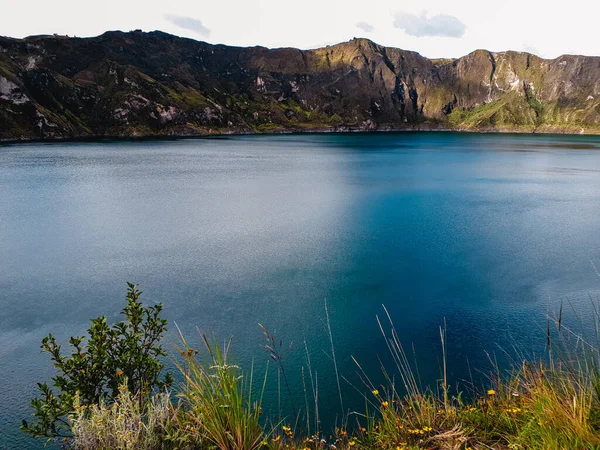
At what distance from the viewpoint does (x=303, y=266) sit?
85.7 feet

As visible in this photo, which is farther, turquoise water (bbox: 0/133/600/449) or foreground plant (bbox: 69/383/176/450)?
turquoise water (bbox: 0/133/600/449)

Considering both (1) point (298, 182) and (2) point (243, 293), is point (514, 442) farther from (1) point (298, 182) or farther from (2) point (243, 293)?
(1) point (298, 182)

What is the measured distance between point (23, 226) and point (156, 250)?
52.2 ft

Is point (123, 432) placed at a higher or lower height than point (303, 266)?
higher

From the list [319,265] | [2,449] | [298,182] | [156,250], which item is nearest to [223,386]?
[2,449]

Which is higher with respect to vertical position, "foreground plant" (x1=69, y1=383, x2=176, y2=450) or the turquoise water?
"foreground plant" (x1=69, y1=383, x2=176, y2=450)

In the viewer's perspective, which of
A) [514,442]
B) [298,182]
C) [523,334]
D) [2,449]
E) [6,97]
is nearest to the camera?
[514,442]

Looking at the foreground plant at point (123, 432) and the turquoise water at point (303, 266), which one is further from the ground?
the foreground plant at point (123, 432)

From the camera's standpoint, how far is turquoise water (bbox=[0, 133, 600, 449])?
17.1 m

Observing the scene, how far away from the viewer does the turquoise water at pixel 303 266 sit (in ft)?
56.2

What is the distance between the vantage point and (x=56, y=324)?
18516 millimetres

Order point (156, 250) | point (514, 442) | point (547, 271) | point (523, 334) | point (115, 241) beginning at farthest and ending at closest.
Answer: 1. point (115, 241)
2. point (156, 250)
3. point (547, 271)
4. point (523, 334)
5. point (514, 442)

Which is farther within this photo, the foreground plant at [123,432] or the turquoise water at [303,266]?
the turquoise water at [303,266]

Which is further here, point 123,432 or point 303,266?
point 303,266
